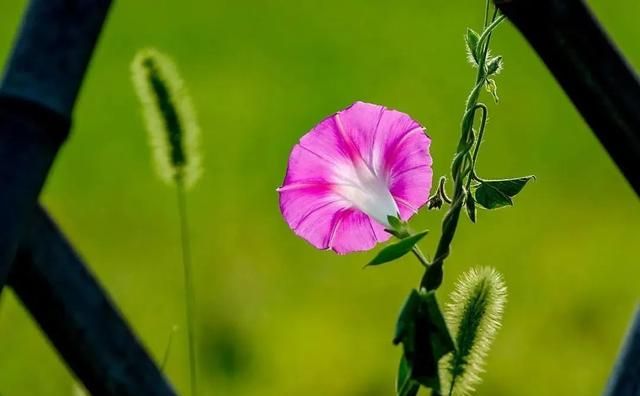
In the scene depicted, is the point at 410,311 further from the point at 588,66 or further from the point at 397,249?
the point at 588,66

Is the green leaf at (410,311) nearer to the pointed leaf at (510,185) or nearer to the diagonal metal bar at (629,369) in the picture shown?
the pointed leaf at (510,185)

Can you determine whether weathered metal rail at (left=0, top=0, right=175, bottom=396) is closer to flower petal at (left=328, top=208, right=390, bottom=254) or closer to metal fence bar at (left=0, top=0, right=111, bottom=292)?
metal fence bar at (left=0, top=0, right=111, bottom=292)

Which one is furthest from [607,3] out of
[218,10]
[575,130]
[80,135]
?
[80,135]

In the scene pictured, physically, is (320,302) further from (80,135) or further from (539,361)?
(80,135)

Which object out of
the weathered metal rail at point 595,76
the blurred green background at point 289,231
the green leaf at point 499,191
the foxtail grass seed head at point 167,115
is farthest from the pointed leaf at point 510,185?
the blurred green background at point 289,231

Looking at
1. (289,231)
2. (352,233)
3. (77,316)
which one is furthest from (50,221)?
(289,231)

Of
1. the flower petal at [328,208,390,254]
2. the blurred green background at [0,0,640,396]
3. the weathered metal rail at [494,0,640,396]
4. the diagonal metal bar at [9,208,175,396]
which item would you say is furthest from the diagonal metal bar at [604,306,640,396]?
the blurred green background at [0,0,640,396]

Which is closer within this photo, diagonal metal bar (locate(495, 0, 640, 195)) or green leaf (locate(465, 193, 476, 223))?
green leaf (locate(465, 193, 476, 223))
